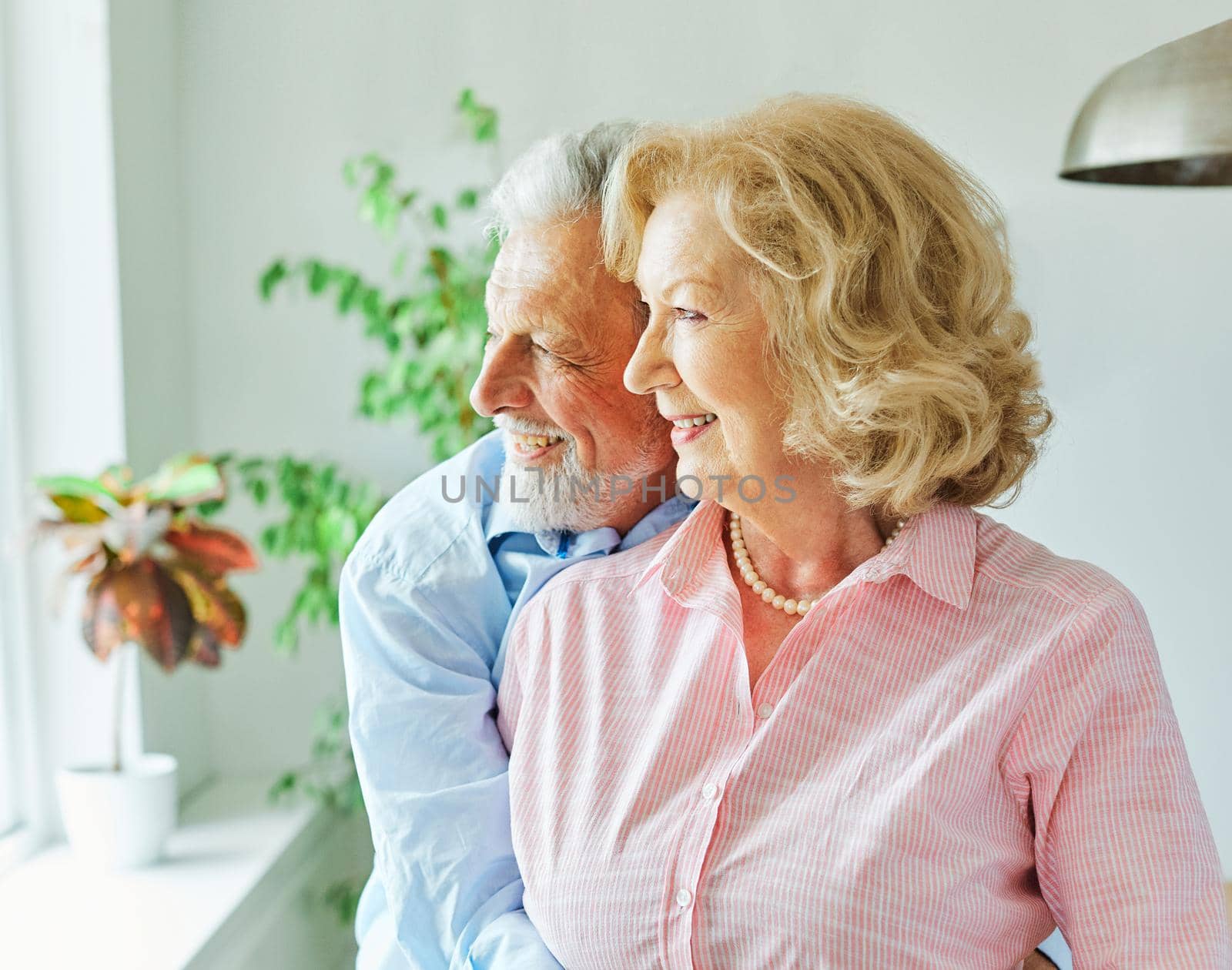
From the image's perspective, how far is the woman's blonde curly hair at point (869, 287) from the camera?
1.09 metres

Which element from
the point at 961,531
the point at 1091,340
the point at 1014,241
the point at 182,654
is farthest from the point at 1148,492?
the point at 182,654

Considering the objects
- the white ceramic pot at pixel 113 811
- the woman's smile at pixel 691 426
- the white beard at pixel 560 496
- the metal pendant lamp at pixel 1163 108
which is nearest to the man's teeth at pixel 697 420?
the woman's smile at pixel 691 426

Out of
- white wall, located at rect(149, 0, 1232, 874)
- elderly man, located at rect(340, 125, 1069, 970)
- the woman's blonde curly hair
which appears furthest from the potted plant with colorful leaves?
the woman's blonde curly hair

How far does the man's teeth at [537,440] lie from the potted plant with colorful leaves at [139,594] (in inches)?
28.6

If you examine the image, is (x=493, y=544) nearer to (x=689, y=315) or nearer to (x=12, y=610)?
(x=689, y=315)

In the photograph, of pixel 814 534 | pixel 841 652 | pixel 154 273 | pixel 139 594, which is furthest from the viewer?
pixel 154 273

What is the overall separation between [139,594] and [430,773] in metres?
0.80

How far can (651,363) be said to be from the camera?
1.19 m

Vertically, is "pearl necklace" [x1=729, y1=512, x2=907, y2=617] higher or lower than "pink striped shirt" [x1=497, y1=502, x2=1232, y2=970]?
higher

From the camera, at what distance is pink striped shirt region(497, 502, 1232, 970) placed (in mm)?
982

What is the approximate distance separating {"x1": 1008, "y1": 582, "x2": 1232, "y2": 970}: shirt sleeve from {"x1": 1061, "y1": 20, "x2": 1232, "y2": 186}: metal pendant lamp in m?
0.65

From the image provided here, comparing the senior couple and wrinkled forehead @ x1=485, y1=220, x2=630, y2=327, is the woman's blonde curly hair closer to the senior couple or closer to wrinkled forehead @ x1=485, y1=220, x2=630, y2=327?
the senior couple

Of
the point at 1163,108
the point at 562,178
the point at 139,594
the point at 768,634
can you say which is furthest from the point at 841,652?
the point at 139,594

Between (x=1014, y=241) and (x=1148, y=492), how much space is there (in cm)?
49
